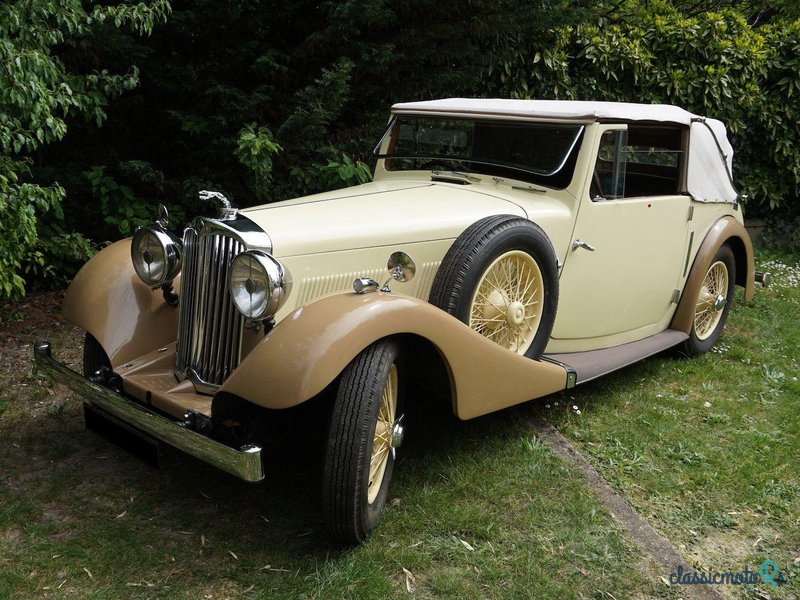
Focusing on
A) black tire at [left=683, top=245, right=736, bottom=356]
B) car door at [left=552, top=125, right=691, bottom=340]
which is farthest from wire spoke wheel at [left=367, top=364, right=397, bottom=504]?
black tire at [left=683, top=245, right=736, bottom=356]

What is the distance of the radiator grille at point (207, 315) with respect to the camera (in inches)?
118

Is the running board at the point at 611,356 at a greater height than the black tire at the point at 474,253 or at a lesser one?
lesser

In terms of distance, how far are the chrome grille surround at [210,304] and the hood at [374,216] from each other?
0.16m

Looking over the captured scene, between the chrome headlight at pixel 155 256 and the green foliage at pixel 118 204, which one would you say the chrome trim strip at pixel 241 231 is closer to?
the chrome headlight at pixel 155 256

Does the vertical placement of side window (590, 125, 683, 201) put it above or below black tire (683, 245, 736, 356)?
above

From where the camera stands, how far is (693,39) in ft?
25.7

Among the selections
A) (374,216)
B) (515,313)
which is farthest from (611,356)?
(374,216)

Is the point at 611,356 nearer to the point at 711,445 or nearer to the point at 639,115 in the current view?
the point at 711,445

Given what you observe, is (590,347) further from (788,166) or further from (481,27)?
(788,166)

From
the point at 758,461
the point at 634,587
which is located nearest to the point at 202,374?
the point at 634,587

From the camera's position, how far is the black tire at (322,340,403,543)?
2.64 m

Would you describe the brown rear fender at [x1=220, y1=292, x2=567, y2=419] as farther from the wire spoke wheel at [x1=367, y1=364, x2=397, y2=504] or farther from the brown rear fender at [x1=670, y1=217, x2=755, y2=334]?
the brown rear fender at [x1=670, y1=217, x2=755, y2=334]

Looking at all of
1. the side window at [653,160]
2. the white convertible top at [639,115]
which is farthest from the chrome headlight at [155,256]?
the side window at [653,160]

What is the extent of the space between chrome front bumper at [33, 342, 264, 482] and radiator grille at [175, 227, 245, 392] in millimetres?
354
